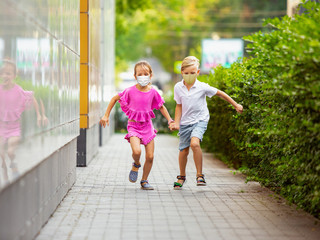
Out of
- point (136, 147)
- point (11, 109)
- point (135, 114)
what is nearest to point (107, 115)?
point (135, 114)

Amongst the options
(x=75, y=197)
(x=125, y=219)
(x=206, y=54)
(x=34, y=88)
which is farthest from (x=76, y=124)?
(x=206, y=54)

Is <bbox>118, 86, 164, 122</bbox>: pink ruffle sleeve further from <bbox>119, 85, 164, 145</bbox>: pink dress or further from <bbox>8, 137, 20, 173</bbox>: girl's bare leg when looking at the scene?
<bbox>8, 137, 20, 173</bbox>: girl's bare leg

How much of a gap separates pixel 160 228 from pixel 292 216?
1547 mm

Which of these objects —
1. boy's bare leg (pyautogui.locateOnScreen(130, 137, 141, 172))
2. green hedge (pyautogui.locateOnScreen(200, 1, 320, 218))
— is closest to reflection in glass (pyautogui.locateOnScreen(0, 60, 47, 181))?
green hedge (pyautogui.locateOnScreen(200, 1, 320, 218))

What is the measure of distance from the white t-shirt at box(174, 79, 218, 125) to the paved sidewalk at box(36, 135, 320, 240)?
991mm

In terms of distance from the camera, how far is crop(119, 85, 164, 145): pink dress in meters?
8.63

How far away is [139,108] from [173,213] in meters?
2.11

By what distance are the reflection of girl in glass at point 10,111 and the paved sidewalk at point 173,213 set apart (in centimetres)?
129

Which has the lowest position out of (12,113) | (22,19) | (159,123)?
(159,123)

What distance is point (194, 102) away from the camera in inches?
346

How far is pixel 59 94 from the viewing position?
7.27 meters

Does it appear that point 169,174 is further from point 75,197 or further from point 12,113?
point 12,113

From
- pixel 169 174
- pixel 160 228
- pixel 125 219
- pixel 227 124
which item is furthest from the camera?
pixel 227 124

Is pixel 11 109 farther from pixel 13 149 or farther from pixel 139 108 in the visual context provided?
pixel 139 108
